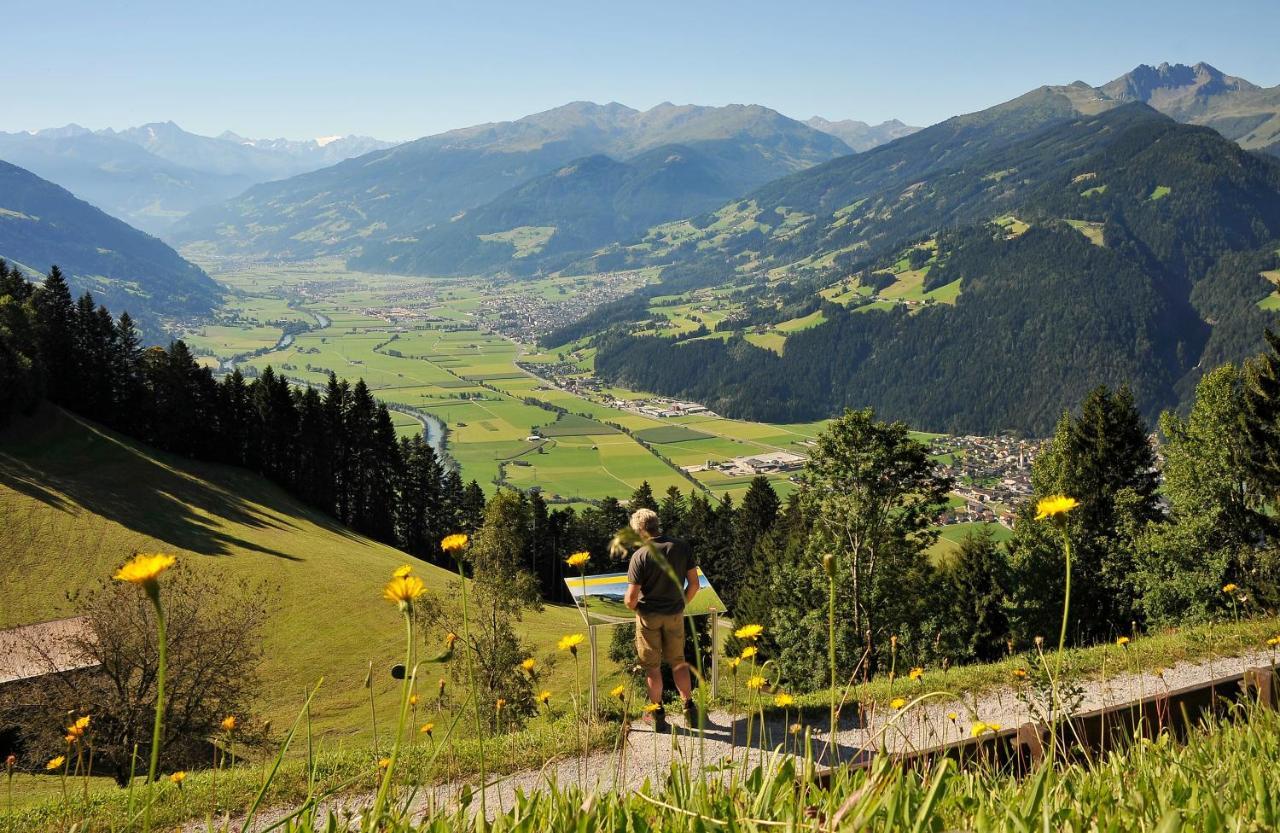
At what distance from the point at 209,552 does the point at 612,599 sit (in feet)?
101

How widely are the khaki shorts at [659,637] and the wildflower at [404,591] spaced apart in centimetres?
570

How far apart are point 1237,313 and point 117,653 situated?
232126 millimetres

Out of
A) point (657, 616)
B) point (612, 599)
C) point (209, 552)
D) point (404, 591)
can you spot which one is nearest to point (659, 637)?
point (657, 616)

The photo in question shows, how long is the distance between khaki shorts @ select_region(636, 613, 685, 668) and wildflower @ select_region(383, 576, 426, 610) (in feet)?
18.7

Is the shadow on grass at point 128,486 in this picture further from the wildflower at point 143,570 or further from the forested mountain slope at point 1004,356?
the forested mountain slope at point 1004,356

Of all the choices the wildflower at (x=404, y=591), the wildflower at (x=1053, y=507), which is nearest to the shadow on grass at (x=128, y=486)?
the wildflower at (x=404, y=591)

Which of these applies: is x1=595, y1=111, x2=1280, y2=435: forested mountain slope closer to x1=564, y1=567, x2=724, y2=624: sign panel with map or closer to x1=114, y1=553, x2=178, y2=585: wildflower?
x1=564, y1=567, x2=724, y2=624: sign panel with map

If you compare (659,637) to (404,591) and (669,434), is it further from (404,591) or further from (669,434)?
(669,434)

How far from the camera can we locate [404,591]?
2.12 m

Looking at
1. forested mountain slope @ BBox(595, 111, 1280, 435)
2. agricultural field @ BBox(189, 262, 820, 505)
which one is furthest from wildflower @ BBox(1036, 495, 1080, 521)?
forested mountain slope @ BBox(595, 111, 1280, 435)

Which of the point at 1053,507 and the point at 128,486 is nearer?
the point at 1053,507

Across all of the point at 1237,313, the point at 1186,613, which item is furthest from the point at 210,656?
the point at 1237,313

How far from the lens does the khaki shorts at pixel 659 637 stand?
25.3 ft

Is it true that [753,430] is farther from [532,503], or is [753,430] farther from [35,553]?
[35,553]
